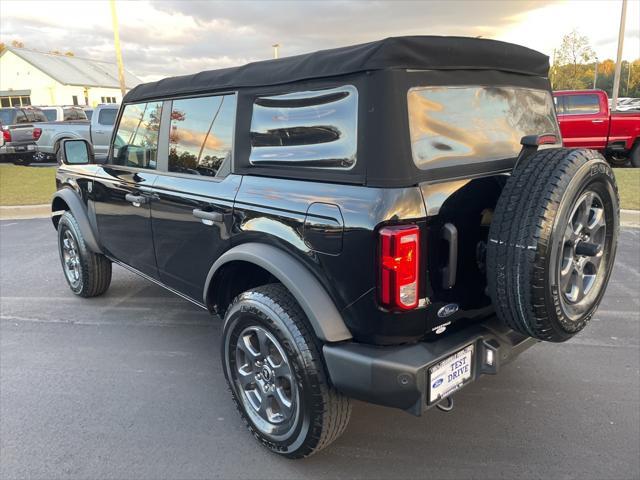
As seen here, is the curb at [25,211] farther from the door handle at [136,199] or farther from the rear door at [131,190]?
the door handle at [136,199]

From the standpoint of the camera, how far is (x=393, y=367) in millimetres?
2125

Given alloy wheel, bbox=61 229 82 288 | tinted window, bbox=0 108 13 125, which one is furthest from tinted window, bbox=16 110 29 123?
alloy wheel, bbox=61 229 82 288

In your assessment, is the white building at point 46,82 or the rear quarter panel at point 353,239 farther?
the white building at point 46,82

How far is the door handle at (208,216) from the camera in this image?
2.85 m

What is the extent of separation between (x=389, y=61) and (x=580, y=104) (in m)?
12.0

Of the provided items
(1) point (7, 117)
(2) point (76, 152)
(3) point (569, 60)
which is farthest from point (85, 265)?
(3) point (569, 60)

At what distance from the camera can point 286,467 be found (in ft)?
8.49

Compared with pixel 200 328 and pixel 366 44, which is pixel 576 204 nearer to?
pixel 366 44

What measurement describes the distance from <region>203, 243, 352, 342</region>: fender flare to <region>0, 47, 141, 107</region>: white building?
171 ft

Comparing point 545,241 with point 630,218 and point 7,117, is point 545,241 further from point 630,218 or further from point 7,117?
point 7,117

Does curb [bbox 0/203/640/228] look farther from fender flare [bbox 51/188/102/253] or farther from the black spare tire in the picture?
the black spare tire

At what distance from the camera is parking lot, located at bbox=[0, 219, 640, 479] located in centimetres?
256

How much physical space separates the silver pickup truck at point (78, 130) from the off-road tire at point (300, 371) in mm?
13939

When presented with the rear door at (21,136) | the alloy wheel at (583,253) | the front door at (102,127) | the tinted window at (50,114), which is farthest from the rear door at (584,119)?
the tinted window at (50,114)
